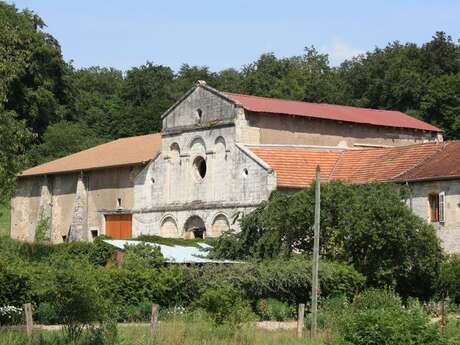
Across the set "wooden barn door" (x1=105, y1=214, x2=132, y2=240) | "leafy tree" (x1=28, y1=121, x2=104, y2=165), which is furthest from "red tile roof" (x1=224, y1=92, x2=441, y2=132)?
"leafy tree" (x1=28, y1=121, x2=104, y2=165)

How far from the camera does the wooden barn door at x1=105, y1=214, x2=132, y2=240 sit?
51.6 m

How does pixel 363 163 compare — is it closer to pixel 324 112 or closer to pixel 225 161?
pixel 324 112

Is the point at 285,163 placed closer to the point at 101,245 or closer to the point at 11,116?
the point at 101,245

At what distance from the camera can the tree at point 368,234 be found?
3419 centimetres

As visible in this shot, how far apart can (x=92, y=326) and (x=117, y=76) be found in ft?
317

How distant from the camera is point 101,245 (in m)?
38.2

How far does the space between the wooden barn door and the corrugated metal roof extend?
11316 millimetres

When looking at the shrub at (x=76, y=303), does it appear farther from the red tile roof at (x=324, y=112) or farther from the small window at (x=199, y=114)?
the small window at (x=199, y=114)

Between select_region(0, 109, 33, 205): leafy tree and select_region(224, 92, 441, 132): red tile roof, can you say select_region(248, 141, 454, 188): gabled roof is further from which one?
select_region(0, 109, 33, 205): leafy tree

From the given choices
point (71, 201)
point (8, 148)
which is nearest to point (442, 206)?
point (8, 148)

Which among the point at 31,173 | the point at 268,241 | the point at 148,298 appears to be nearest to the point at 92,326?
the point at 148,298

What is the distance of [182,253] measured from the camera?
37.7 meters

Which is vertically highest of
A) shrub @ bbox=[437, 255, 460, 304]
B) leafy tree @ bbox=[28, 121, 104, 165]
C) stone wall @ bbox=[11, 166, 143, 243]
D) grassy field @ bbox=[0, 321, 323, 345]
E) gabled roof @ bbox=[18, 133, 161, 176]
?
leafy tree @ bbox=[28, 121, 104, 165]

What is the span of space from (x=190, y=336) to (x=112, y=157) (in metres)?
32.9
